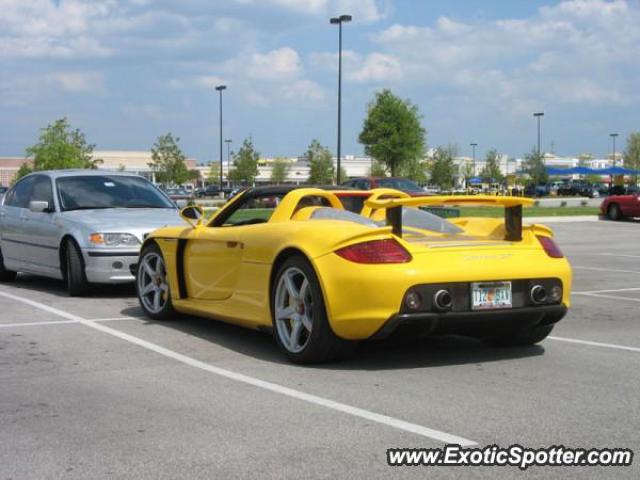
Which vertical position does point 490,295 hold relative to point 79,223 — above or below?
below

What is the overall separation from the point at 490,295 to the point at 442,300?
0.39 meters

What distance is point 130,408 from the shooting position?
5.03 m

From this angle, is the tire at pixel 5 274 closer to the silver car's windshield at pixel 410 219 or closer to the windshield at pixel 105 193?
the windshield at pixel 105 193

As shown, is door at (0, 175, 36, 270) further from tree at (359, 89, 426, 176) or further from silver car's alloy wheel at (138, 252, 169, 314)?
tree at (359, 89, 426, 176)

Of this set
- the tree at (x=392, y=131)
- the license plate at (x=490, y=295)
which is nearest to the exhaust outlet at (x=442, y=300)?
the license plate at (x=490, y=295)

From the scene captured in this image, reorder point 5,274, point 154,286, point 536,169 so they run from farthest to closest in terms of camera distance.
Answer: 1. point 536,169
2. point 5,274
3. point 154,286

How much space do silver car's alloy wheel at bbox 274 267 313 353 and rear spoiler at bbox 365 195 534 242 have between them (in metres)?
0.72

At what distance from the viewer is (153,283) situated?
8484 millimetres

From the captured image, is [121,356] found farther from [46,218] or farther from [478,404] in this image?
[46,218]

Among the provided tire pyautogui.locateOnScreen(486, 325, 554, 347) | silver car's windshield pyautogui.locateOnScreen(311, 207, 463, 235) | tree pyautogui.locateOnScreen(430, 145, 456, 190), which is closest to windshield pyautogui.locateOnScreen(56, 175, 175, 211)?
silver car's windshield pyautogui.locateOnScreen(311, 207, 463, 235)

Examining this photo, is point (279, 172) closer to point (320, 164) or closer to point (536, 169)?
point (320, 164)

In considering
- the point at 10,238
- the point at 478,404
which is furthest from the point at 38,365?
the point at 10,238

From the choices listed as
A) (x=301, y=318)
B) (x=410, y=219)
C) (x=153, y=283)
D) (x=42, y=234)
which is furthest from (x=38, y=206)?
(x=301, y=318)

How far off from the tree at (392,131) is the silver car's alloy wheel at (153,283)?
52895mm
